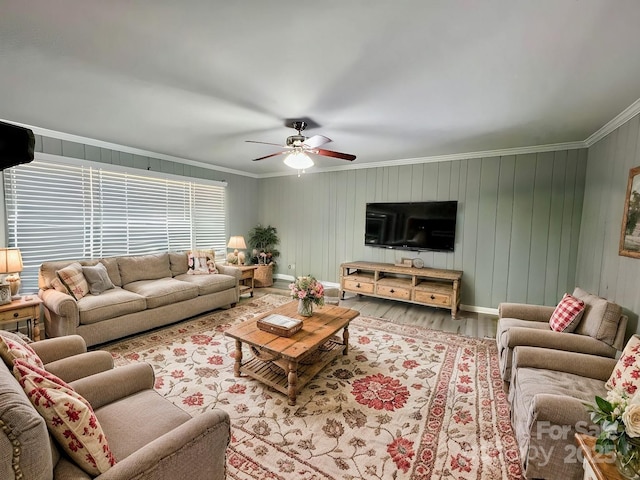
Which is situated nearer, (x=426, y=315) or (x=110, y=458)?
(x=110, y=458)

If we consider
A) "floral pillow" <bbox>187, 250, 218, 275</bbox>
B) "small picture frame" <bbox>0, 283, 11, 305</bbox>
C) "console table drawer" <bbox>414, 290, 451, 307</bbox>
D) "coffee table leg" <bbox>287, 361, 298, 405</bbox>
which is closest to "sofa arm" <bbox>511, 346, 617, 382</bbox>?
"coffee table leg" <bbox>287, 361, 298, 405</bbox>

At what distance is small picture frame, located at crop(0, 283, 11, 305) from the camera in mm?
2822

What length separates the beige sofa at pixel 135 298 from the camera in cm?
295

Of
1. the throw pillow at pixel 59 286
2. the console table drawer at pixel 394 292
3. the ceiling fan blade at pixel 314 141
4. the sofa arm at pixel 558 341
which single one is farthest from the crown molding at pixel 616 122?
the throw pillow at pixel 59 286

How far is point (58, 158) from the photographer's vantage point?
3.58m

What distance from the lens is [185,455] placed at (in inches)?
43.2

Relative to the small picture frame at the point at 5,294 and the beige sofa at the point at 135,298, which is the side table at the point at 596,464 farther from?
the small picture frame at the point at 5,294

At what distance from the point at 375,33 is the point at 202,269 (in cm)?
401

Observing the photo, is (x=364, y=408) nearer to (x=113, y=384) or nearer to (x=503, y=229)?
(x=113, y=384)

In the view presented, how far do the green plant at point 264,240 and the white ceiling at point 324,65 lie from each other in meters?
3.22

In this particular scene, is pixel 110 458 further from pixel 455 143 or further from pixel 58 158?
pixel 455 143

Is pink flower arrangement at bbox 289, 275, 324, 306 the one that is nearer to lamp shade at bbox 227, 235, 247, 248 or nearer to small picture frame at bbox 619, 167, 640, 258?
small picture frame at bbox 619, 167, 640, 258

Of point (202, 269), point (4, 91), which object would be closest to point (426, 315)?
point (202, 269)

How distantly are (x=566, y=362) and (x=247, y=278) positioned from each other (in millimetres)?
4492
